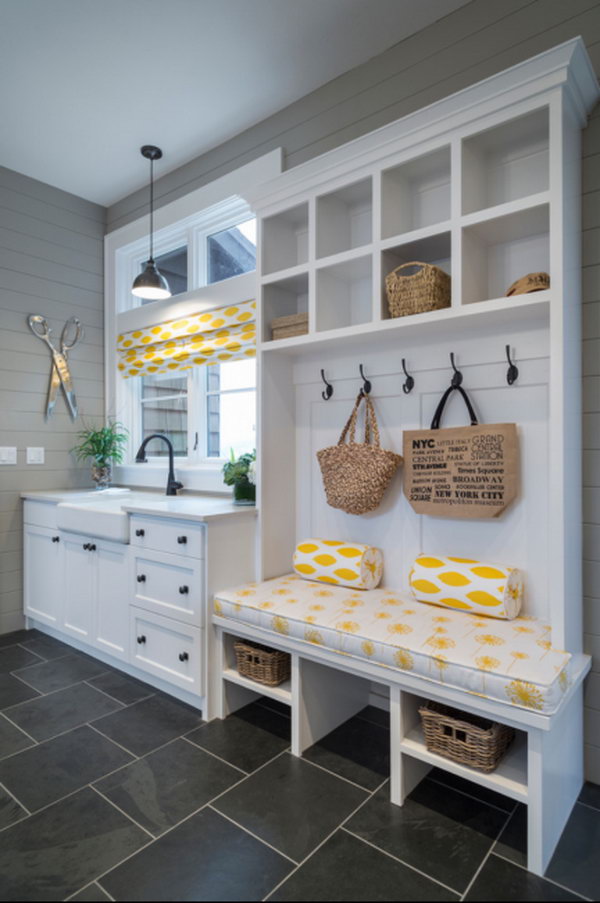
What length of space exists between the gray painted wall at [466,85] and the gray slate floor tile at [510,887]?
54cm

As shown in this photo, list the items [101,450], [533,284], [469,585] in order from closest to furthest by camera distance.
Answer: [533,284] < [469,585] < [101,450]

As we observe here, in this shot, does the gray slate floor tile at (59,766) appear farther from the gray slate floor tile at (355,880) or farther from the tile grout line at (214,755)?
the gray slate floor tile at (355,880)

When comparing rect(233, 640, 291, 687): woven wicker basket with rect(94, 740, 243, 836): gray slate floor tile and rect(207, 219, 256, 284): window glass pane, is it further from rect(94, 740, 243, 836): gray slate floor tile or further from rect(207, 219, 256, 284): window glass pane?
rect(207, 219, 256, 284): window glass pane

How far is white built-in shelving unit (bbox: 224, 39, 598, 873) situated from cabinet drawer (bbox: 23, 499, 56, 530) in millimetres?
1435

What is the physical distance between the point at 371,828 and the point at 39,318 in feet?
11.0

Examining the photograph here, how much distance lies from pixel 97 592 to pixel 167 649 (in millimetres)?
627

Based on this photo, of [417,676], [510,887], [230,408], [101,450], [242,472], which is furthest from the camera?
[101,450]

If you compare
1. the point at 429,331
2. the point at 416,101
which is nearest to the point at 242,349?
the point at 429,331

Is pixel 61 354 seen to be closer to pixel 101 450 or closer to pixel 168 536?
pixel 101 450

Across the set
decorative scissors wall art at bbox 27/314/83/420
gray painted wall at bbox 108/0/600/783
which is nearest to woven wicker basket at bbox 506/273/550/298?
gray painted wall at bbox 108/0/600/783

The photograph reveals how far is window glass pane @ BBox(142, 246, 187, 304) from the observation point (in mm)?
3490

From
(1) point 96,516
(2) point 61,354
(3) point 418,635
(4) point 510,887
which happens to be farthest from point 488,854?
(2) point 61,354

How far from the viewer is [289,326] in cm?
240

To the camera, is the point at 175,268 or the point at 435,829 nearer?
the point at 435,829
